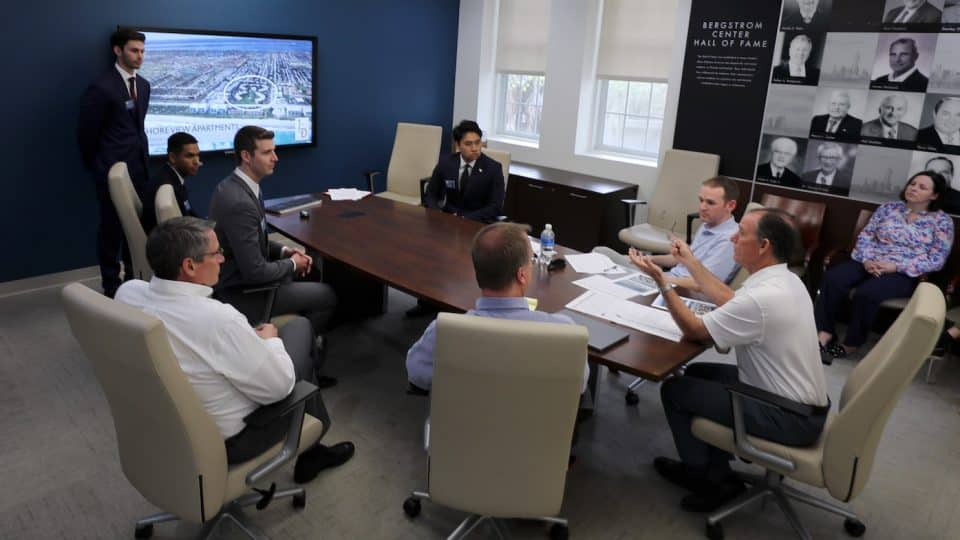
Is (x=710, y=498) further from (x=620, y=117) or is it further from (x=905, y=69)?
(x=620, y=117)

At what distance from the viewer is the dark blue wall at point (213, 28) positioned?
14.5ft

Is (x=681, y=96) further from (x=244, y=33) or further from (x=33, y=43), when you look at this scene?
(x=33, y=43)

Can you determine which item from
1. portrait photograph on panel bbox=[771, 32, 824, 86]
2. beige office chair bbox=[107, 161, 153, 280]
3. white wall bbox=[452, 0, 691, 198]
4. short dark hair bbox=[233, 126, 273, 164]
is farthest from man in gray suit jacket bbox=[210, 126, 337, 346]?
portrait photograph on panel bbox=[771, 32, 824, 86]

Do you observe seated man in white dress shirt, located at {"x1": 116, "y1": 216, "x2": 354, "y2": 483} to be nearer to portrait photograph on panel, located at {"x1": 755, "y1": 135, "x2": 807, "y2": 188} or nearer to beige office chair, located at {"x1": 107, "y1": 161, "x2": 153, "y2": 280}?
beige office chair, located at {"x1": 107, "y1": 161, "x2": 153, "y2": 280}

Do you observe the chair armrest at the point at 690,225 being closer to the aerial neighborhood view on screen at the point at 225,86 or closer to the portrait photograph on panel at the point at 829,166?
the portrait photograph on panel at the point at 829,166

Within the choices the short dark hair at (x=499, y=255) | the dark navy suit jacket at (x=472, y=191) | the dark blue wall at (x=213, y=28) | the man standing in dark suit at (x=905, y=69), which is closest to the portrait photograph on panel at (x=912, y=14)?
the man standing in dark suit at (x=905, y=69)

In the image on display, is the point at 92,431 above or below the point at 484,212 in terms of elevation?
below

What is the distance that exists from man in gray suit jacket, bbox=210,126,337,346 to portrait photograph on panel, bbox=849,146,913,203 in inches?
151

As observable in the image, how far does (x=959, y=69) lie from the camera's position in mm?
4316

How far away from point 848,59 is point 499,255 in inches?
155

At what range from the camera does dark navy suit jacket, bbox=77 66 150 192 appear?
14.3 feet

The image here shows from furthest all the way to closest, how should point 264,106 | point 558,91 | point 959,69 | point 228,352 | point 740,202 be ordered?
point 558,91, point 264,106, point 740,202, point 959,69, point 228,352

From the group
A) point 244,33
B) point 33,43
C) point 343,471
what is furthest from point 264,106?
point 343,471

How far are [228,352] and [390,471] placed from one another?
1.16 metres
